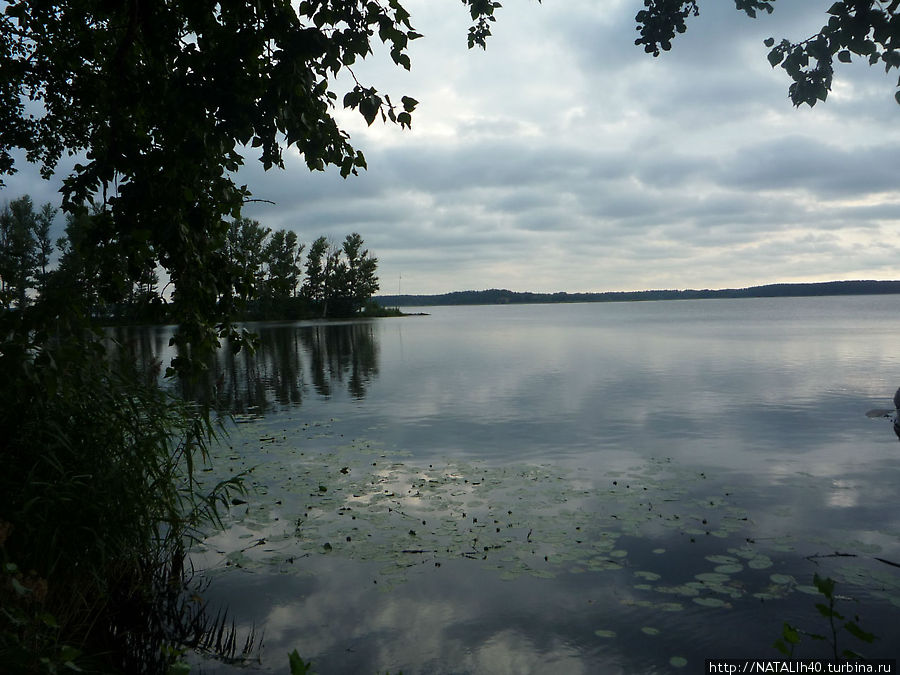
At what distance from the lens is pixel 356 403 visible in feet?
69.1

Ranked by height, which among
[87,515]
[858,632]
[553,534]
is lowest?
[553,534]

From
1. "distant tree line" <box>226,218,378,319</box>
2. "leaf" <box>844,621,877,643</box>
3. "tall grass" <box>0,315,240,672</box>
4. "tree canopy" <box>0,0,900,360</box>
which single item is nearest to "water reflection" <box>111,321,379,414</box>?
"tall grass" <box>0,315,240,672</box>

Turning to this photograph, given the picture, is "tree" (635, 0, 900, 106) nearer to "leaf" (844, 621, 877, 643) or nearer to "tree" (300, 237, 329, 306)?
"leaf" (844, 621, 877, 643)

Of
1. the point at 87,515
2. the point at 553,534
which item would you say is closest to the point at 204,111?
the point at 87,515

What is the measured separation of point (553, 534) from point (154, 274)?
19.8ft

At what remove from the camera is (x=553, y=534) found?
8.83 metres

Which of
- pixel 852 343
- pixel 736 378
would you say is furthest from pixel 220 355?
pixel 852 343

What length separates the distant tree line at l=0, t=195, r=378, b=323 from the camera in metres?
5.68

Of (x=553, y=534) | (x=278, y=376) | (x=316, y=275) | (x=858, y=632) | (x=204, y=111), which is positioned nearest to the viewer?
(x=858, y=632)

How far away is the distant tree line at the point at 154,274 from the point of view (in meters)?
5.68

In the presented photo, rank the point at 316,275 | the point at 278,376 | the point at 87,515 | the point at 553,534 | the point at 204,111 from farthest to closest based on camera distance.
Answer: the point at 316,275 → the point at 278,376 → the point at 553,534 → the point at 87,515 → the point at 204,111

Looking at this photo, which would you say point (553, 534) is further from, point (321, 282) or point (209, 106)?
point (321, 282)

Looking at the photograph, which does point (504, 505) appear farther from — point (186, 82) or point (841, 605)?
point (186, 82)

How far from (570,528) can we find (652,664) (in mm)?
3165
